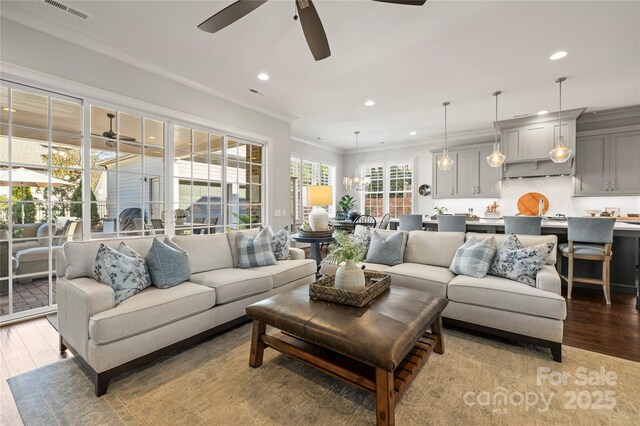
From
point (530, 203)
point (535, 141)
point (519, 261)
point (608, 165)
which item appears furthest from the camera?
point (530, 203)

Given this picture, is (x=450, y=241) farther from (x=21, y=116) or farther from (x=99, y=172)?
(x=21, y=116)

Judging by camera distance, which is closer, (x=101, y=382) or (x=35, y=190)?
(x=101, y=382)

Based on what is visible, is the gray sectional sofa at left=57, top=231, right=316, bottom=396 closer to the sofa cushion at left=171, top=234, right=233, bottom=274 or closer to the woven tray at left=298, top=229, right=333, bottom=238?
the sofa cushion at left=171, top=234, right=233, bottom=274

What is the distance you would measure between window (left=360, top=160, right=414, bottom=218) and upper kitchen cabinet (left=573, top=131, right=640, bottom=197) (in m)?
3.64

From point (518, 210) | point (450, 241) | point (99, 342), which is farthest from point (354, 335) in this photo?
point (518, 210)

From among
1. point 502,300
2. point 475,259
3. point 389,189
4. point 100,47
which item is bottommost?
point 502,300

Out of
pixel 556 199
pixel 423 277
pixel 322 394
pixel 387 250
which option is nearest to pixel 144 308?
pixel 322 394

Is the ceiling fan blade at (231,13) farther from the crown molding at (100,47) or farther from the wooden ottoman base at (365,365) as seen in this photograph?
the wooden ottoman base at (365,365)

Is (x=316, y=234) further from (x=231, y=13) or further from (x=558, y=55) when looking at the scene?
(x=558, y=55)

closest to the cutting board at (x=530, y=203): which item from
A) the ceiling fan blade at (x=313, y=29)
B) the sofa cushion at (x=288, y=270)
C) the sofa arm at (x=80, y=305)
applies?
the sofa cushion at (x=288, y=270)

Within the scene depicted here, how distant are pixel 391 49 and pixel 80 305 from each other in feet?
12.4

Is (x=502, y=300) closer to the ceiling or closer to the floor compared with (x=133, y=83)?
closer to the floor

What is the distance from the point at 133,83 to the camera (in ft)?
11.7

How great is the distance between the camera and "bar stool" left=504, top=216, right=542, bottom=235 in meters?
3.92
